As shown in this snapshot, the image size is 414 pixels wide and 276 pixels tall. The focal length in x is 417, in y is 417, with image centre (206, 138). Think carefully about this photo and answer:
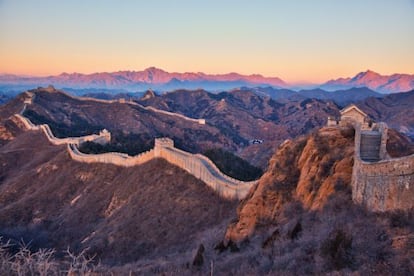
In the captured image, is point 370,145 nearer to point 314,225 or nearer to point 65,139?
point 314,225

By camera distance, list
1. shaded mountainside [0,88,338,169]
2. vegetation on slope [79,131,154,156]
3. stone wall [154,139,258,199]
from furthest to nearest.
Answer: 1. shaded mountainside [0,88,338,169]
2. vegetation on slope [79,131,154,156]
3. stone wall [154,139,258,199]

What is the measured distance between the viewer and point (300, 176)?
22.0m

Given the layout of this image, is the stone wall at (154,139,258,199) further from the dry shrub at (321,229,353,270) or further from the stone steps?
the dry shrub at (321,229,353,270)

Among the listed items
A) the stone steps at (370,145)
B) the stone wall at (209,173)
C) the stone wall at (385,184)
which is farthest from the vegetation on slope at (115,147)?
the stone wall at (385,184)

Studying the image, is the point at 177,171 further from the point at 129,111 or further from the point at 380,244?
the point at 129,111

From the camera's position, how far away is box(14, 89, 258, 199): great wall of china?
3269 cm

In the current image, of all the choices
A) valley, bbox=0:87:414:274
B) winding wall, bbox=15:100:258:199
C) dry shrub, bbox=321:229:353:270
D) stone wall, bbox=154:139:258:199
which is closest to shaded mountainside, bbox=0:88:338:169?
winding wall, bbox=15:100:258:199

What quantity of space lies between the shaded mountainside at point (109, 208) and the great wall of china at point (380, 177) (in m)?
Result: 11.5

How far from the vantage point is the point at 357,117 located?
1054 inches

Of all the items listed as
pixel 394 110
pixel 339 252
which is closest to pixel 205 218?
pixel 339 252

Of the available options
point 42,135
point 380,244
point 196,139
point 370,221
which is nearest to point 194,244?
point 370,221

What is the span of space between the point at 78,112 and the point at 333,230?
112569 mm

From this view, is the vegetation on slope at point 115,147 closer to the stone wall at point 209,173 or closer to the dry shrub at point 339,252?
the stone wall at point 209,173

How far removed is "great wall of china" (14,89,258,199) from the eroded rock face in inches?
183
